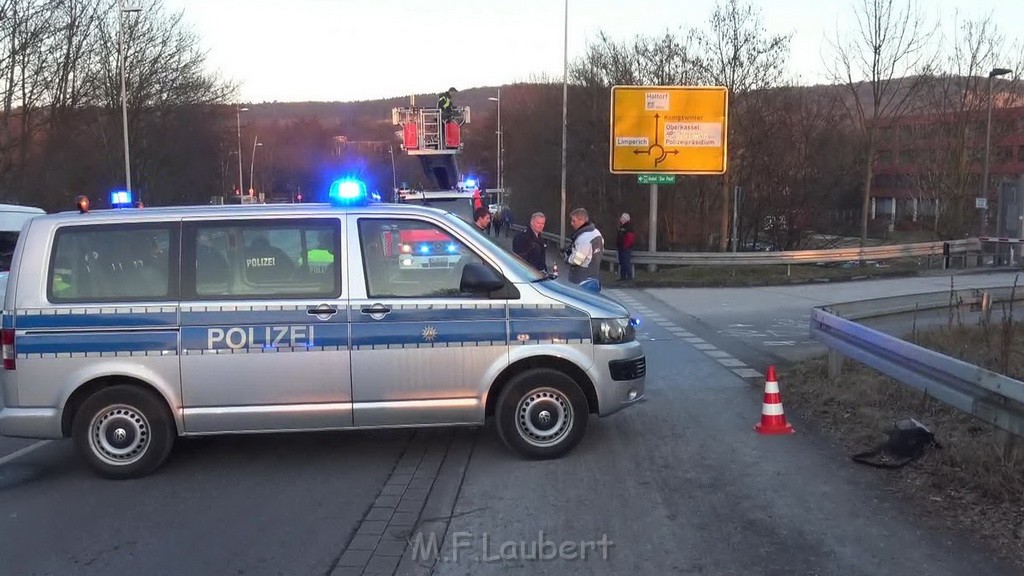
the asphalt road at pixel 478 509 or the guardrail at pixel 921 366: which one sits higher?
the guardrail at pixel 921 366

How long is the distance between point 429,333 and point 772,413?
305 cm

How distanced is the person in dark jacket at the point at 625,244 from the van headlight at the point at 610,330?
15640mm

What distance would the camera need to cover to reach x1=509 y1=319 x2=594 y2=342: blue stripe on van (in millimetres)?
6293

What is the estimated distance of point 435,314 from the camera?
20.4 feet

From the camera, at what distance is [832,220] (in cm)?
3822

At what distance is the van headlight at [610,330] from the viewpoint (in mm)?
6430

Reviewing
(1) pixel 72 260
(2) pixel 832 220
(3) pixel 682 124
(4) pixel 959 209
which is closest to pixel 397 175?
(3) pixel 682 124

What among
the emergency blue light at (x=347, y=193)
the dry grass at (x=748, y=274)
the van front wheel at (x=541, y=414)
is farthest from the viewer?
the dry grass at (x=748, y=274)

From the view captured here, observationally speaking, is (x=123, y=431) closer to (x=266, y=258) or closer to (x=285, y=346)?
(x=285, y=346)

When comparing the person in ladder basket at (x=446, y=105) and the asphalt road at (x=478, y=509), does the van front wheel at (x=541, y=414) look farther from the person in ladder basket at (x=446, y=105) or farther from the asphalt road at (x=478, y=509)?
the person in ladder basket at (x=446, y=105)

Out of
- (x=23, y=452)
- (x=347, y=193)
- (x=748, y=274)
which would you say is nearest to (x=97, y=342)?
(x=23, y=452)

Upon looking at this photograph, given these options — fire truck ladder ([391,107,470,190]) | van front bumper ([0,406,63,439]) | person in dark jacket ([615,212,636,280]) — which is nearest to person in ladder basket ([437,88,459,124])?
fire truck ladder ([391,107,470,190])

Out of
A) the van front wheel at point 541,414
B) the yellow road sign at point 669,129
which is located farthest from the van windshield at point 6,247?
the yellow road sign at point 669,129

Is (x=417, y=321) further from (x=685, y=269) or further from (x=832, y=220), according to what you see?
(x=832, y=220)
